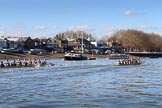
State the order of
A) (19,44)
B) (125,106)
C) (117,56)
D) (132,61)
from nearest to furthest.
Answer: (125,106), (132,61), (117,56), (19,44)

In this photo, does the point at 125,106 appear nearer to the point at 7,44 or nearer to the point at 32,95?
the point at 32,95

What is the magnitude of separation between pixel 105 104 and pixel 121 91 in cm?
733

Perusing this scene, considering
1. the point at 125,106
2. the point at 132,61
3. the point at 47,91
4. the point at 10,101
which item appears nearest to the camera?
the point at 125,106

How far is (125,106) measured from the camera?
2473 cm

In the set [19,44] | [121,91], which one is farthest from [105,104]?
Answer: [19,44]

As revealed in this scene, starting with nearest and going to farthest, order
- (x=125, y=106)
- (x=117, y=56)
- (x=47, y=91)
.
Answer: (x=125, y=106), (x=47, y=91), (x=117, y=56)

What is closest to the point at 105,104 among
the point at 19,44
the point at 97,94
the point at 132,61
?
the point at 97,94

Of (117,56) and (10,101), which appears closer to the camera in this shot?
(10,101)

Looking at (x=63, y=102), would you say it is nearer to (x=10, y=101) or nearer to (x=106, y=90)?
(x=10, y=101)

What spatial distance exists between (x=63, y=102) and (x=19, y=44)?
168754mm

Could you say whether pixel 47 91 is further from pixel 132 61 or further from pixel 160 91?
pixel 132 61

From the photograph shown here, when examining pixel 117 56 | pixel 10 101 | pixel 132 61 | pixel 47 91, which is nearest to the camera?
pixel 10 101

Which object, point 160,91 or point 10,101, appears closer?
point 10,101

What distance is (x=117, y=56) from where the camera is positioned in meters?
150
